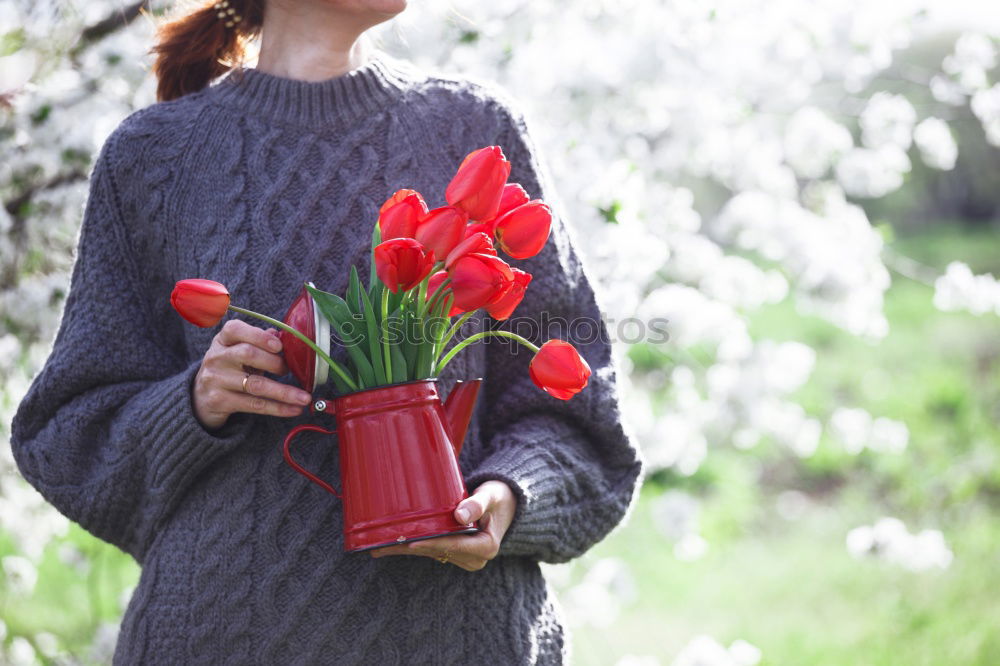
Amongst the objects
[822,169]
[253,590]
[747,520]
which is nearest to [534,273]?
[253,590]

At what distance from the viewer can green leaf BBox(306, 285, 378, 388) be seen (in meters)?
1.27

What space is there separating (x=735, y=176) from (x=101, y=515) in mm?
2812

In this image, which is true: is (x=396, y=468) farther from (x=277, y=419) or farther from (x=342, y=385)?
(x=277, y=419)

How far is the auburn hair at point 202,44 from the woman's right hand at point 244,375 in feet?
2.00

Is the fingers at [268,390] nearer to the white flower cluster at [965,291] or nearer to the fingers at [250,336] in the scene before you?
the fingers at [250,336]

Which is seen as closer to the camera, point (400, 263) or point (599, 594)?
point (400, 263)

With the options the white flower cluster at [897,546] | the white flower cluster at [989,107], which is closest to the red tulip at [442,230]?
the white flower cluster at [897,546]

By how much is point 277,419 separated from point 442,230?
42 centimetres

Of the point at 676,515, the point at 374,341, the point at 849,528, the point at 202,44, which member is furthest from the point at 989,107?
the point at 374,341

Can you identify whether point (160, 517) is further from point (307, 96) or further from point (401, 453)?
point (307, 96)

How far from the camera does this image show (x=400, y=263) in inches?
46.4

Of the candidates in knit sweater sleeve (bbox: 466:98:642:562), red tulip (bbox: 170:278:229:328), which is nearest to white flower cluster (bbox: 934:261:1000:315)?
knit sweater sleeve (bbox: 466:98:642:562)

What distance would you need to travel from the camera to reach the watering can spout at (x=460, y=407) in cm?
137

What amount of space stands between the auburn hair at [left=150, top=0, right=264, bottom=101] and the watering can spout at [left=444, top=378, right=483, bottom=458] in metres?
0.74
